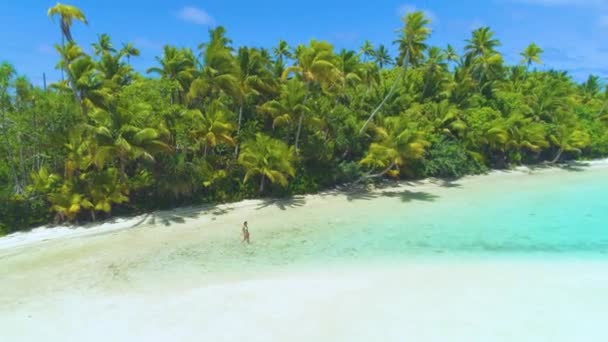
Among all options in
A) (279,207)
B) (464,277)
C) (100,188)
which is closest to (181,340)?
(464,277)

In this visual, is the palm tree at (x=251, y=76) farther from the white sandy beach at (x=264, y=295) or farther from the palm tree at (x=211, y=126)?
the white sandy beach at (x=264, y=295)

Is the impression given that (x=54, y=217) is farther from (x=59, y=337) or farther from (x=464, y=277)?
(x=464, y=277)

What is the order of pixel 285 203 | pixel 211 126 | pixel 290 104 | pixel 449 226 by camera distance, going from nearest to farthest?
pixel 449 226 → pixel 211 126 → pixel 290 104 → pixel 285 203

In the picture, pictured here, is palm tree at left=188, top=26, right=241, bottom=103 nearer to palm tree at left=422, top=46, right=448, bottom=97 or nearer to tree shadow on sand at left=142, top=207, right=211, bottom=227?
tree shadow on sand at left=142, top=207, right=211, bottom=227

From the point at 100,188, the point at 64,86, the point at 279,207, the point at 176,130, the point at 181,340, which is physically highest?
the point at 64,86

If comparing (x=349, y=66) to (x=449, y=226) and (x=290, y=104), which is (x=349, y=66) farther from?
(x=449, y=226)

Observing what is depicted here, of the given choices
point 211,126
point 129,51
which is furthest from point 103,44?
point 211,126
